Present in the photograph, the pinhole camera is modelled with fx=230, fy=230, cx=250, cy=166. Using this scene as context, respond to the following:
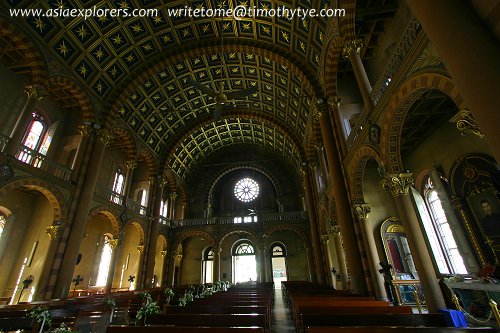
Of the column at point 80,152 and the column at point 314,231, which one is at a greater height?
the column at point 80,152

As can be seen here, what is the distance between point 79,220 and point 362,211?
1215 cm

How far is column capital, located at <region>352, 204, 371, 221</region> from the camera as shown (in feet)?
27.3

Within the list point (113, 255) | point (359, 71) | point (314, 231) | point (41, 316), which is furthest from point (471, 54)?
point (113, 255)

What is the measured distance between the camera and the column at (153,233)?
1509 cm

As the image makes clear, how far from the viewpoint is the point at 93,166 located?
11703mm

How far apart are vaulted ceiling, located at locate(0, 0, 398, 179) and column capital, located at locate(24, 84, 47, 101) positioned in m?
1.21

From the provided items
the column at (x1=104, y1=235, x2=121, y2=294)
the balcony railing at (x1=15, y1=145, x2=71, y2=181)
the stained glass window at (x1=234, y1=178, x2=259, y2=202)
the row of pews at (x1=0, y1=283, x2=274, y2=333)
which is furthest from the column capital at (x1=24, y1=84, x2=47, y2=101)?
the stained glass window at (x1=234, y1=178, x2=259, y2=202)

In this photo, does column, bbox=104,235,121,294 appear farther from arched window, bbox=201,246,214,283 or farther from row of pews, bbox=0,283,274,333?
arched window, bbox=201,246,214,283

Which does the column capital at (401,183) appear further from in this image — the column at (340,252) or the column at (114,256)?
the column at (114,256)

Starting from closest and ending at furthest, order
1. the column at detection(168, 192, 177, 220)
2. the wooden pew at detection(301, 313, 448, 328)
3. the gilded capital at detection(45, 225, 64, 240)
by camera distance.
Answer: the wooden pew at detection(301, 313, 448, 328) < the gilded capital at detection(45, 225, 64, 240) < the column at detection(168, 192, 177, 220)

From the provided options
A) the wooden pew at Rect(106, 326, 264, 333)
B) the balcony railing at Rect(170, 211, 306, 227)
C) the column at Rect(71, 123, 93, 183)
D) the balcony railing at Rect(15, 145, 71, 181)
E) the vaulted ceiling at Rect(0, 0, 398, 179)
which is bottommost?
the wooden pew at Rect(106, 326, 264, 333)

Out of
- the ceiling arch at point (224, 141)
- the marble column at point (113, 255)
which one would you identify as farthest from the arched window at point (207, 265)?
the marble column at point (113, 255)

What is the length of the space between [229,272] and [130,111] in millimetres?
15292

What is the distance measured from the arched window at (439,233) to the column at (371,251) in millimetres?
3379
